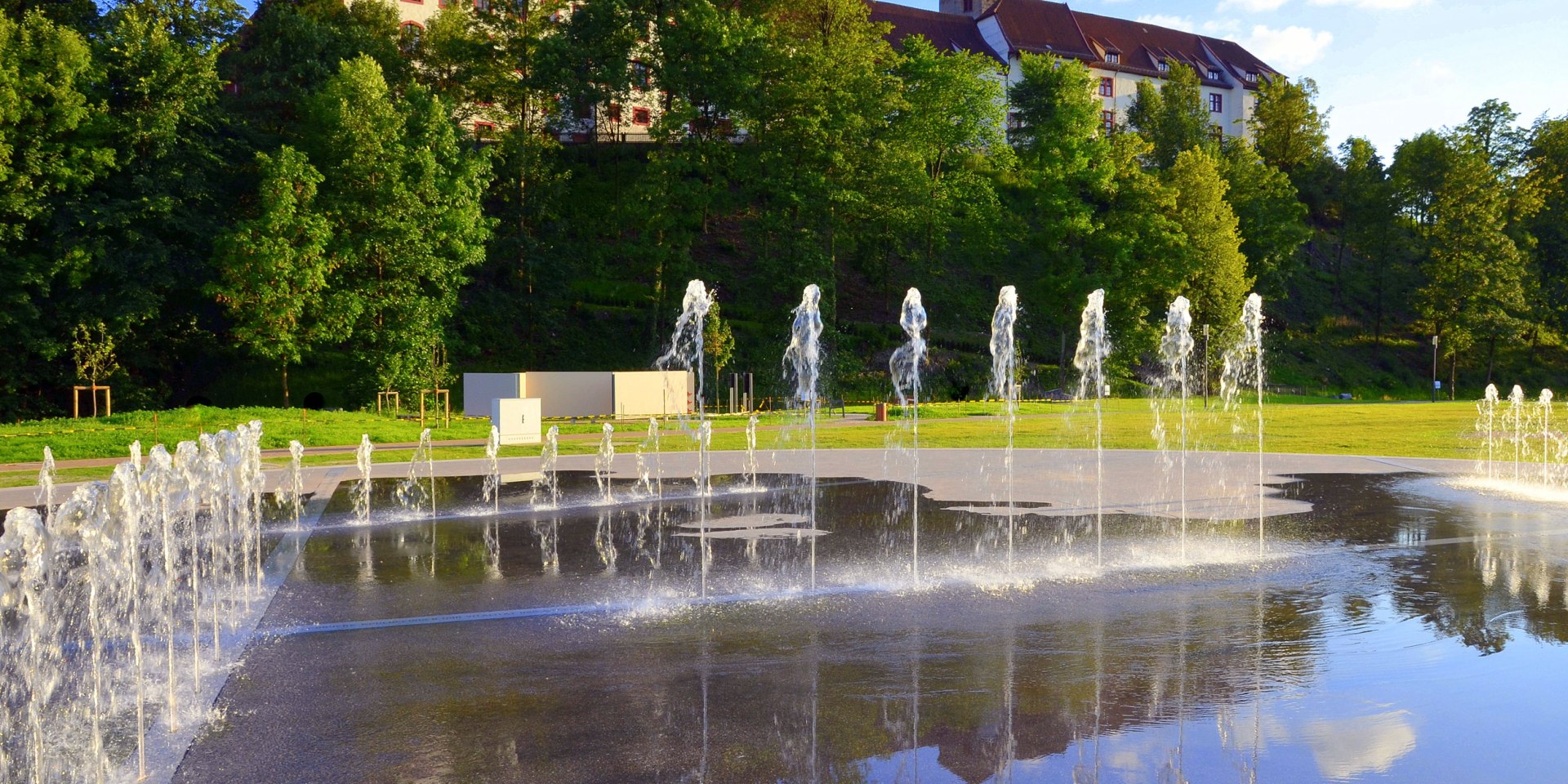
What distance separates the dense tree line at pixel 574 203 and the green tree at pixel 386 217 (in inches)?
5.4

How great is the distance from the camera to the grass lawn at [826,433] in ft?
86.4

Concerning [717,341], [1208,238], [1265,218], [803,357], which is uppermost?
[1265,218]

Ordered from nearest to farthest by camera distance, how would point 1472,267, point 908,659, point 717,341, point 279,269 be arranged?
point 908,659, point 279,269, point 717,341, point 1472,267

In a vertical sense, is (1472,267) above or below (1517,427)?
above

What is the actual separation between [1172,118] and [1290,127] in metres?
14.7

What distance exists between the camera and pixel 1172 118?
270ft

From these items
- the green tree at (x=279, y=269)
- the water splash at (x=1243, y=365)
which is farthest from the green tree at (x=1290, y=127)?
the green tree at (x=279, y=269)

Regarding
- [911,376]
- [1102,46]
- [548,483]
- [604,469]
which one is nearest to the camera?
[548,483]

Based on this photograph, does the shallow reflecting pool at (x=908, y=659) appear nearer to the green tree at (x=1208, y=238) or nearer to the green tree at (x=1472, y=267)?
the green tree at (x=1208, y=238)

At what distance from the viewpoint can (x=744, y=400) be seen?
44.3 metres

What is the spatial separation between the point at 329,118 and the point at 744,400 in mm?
19263

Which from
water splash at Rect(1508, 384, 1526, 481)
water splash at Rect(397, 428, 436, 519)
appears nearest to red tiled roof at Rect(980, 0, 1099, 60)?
water splash at Rect(1508, 384, 1526, 481)

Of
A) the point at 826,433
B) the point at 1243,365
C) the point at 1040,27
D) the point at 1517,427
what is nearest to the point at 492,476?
the point at 826,433

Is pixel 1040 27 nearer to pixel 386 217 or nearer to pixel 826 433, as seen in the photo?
pixel 386 217
